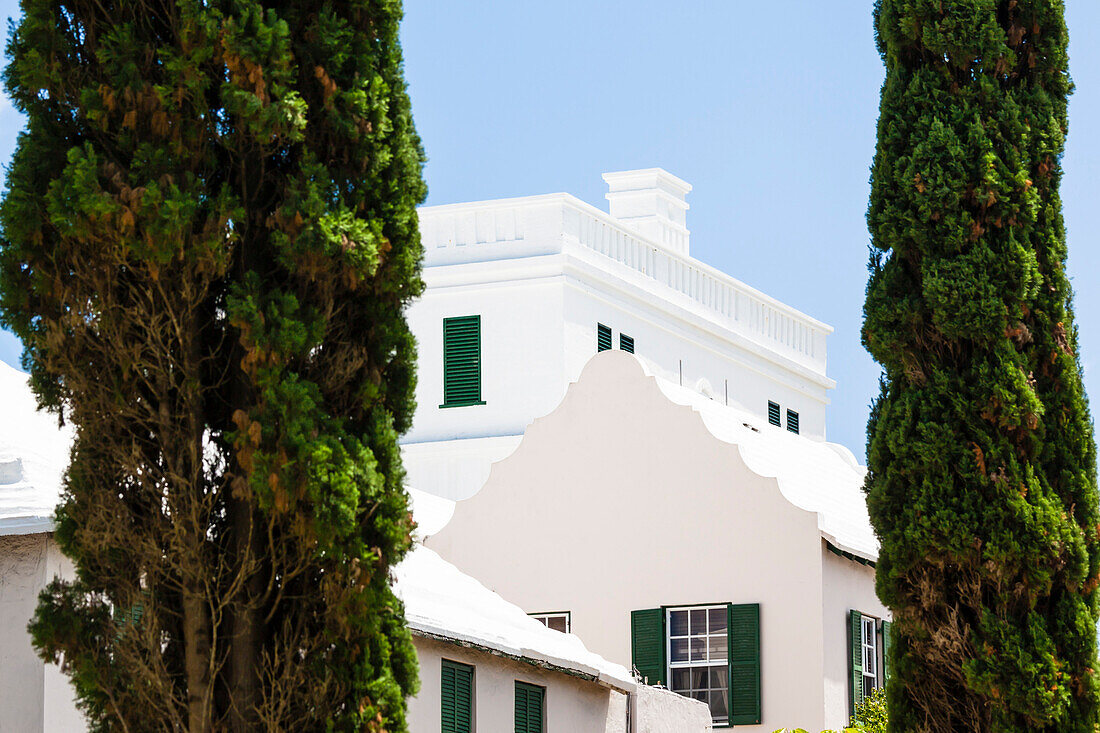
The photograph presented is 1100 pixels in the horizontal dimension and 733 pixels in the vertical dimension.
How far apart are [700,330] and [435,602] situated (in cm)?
1732

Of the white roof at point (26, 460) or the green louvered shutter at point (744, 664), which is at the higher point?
the white roof at point (26, 460)


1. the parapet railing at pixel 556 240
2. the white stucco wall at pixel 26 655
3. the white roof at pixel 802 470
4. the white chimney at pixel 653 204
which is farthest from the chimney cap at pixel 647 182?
the white stucco wall at pixel 26 655

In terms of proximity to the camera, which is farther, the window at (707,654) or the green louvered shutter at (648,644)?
the green louvered shutter at (648,644)

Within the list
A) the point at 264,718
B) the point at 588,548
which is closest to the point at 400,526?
the point at 264,718

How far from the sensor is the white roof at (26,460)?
13.5 meters

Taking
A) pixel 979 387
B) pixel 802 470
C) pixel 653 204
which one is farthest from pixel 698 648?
pixel 653 204

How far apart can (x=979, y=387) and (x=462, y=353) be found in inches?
655

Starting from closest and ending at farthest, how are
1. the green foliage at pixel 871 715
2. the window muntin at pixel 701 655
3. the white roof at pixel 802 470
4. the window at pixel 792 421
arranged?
the green foliage at pixel 871 715 < the window muntin at pixel 701 655 < the white roof at pixel 802 470 < the window at pixel 792 421

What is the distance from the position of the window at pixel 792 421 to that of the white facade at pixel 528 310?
3.24 meters

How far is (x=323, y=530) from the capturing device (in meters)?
10.5

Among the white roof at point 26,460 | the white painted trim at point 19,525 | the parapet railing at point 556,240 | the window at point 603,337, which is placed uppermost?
the parapet railing at point 556,240

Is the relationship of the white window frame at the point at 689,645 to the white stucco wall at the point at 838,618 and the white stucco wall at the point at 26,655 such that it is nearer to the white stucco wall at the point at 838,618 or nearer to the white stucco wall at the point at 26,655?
the white stucco wall at the point at 838,618

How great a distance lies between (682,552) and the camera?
75.0 feet

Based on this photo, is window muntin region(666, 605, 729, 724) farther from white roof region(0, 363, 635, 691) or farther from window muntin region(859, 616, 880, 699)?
white roof region(0, 363, 635, 691)
